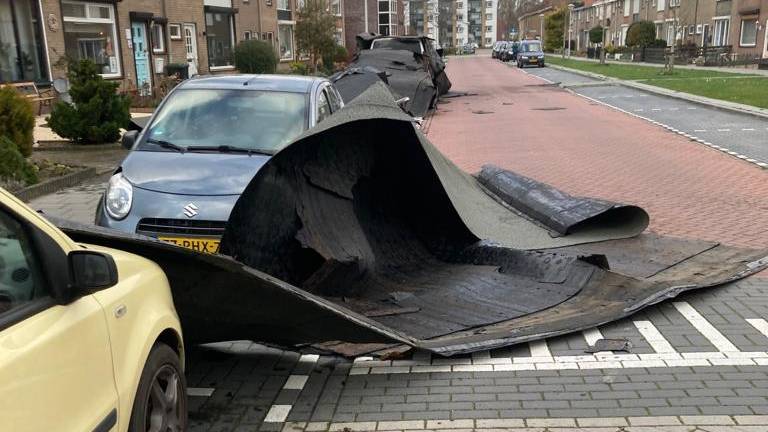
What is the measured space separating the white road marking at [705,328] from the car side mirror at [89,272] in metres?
3.91

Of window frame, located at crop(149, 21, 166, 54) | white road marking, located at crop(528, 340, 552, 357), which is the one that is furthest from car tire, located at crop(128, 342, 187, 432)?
window frame, located at crop(149, 21, 166, 54)

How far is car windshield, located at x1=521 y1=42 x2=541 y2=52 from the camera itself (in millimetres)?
57938

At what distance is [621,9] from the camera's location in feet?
259

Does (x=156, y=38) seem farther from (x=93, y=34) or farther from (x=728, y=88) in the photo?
(x=728, y=88)

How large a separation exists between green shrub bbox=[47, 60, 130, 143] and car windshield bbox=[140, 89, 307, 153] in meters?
7.34

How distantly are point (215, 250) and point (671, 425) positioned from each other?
11.7ft

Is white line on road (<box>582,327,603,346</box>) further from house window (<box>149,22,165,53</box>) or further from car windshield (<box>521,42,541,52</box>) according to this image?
car windshield (<box>521,42,541,52</box>)

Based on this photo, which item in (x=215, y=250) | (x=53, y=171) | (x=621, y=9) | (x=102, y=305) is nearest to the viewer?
(x=102, y=305)

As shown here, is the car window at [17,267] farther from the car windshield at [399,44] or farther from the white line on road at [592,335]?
the car windshield at [399,44]

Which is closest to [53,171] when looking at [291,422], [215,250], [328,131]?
[215,250]

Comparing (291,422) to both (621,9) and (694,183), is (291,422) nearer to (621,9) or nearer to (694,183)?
(694,183)

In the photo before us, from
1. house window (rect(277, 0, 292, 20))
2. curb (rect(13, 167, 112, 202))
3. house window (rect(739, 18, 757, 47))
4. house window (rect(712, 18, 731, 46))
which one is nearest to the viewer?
curb (rect(13, 167, 112, 202))

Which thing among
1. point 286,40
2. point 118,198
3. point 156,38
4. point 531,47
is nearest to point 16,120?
point 118,198

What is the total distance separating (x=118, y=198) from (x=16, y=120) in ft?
20.2
